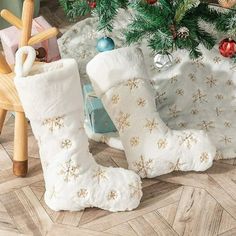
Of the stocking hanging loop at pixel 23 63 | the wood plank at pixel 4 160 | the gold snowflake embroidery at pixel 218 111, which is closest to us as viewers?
the stocking hanging loop at pixel 23 63

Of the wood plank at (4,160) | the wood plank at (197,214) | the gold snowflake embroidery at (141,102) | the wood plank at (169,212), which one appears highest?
the gold snowflake embroidery at (141,102)

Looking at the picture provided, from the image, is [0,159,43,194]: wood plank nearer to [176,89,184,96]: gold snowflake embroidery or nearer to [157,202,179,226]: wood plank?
[157,202,179,226]: wood plank

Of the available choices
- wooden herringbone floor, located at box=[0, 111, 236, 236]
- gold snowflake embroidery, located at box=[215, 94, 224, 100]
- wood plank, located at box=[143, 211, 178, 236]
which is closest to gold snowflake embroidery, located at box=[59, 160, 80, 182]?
wooden herringbone floor, located at box=[0, 111, 236, 236]

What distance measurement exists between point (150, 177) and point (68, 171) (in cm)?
24

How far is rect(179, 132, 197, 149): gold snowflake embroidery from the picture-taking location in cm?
127

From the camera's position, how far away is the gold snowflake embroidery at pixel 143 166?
4.17 feet

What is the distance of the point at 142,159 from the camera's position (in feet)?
4.19

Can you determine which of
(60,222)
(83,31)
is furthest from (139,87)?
(83,31)

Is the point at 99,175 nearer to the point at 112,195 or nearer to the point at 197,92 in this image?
the point at 112,195

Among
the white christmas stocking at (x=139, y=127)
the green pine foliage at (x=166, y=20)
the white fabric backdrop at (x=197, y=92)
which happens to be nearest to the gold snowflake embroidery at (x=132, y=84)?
the white christmas stocking at (x=139, y=127)

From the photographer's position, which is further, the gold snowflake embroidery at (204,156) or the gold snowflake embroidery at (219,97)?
the gold snowflake embroidery at (219,97)

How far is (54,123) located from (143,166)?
0.92ft

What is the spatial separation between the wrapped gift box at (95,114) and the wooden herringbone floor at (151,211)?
0.13 metres

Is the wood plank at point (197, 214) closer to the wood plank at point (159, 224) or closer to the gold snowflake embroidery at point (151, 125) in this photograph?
the wood plank at point (159, 224)
